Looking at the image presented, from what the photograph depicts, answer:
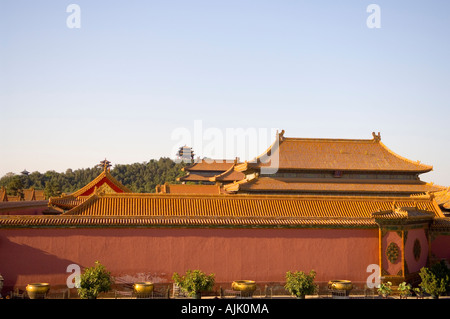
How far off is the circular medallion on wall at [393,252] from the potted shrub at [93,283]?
43.3 feet

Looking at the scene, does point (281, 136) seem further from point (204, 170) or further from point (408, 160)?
point (204, 170)

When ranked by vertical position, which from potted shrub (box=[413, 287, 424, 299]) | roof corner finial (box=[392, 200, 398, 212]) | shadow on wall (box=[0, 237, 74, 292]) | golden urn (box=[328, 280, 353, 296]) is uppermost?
roof corner finial (box=[392, 200, 398, 212])

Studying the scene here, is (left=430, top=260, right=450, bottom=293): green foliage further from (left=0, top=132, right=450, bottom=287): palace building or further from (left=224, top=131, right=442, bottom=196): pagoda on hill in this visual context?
(left=224, top=131, right=442, bottom=196): pagoda on hill

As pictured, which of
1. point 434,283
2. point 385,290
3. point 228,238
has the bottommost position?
point 385,290

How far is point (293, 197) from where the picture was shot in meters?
29.6

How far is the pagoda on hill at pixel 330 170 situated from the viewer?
131 ft

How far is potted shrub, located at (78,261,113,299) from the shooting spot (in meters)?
24.1

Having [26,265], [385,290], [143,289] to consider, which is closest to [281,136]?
[385,290]

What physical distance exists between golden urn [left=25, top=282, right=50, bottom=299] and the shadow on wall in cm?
93

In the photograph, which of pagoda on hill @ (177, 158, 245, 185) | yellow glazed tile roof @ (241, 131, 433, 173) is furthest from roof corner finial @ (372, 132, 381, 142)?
pagoda on hill @ (177, 158, 245, 185)

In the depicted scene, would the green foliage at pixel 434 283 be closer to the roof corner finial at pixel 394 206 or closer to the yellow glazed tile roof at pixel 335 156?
the roof corner finial at pixel 394 206

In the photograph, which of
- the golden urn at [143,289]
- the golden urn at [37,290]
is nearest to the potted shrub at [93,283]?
the golden urn at [143,289]

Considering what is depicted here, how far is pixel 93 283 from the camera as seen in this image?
24.2 metres

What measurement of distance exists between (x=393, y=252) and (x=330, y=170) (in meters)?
14.7
